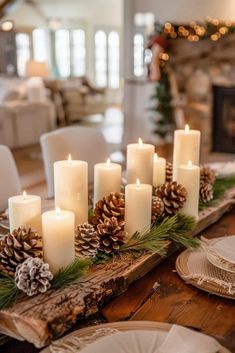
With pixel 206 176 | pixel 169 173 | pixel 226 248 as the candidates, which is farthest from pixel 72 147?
pixel 226 248

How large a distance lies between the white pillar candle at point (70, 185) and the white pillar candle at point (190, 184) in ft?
1.12

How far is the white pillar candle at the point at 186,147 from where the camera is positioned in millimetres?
1747

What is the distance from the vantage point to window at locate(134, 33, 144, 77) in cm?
636

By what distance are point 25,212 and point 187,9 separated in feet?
17.0

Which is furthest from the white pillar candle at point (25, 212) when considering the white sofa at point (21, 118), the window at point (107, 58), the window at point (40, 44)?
the window at point (40, 44)

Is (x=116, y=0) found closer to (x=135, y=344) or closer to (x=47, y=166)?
(x=47, y=166)

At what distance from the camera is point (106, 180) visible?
5.03ft

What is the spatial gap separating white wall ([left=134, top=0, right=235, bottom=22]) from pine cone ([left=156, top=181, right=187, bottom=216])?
15.1 ft

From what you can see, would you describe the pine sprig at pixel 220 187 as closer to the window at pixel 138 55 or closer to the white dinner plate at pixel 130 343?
the white dinner plate at pixel 130 343

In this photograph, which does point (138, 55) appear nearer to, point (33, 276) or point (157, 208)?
point (157, 208)

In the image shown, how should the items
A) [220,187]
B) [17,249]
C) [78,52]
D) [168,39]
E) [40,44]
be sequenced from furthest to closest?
[40,44]
[78,52]
[168,39]
[220,187]
[17,249]

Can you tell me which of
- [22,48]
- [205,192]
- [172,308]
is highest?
[22,48]

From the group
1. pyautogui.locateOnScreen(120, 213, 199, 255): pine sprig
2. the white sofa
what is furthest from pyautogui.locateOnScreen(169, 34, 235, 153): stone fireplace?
pyautogui.locateOnScreen(120, 213, 199, 255): pine sprig

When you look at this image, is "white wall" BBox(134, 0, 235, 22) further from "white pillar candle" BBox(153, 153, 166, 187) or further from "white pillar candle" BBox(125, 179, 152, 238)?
"white pillar candle" BBox(125, 179, 152, 238)
